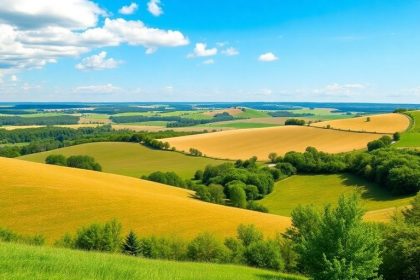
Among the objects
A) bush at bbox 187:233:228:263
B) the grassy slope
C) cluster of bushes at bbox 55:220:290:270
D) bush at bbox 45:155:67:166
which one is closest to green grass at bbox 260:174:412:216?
the grassy slope

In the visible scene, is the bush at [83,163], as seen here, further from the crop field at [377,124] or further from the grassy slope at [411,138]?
the crop field at [377,124]

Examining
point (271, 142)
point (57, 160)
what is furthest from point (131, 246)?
point (271, 142)

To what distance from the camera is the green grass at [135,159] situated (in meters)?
118

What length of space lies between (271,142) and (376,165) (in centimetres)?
5361

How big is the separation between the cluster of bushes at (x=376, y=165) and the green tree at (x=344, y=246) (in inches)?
2526

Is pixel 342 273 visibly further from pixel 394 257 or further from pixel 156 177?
pixel 156 177

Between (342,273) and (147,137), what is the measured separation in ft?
459

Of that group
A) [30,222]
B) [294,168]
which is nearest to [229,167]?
[294,168]

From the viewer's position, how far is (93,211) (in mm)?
48281

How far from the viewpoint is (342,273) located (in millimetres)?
20125

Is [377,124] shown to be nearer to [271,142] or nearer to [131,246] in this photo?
[271,142]

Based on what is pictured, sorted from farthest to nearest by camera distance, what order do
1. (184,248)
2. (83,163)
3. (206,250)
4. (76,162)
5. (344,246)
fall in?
(76,162) < (83,163) < (184,248) < (206,250) < (344,246)

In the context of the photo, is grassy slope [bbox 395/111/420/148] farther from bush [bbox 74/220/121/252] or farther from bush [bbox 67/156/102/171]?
bush [bbox 74/220/121/252]

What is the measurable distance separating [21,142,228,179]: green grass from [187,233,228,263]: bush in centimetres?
7318
